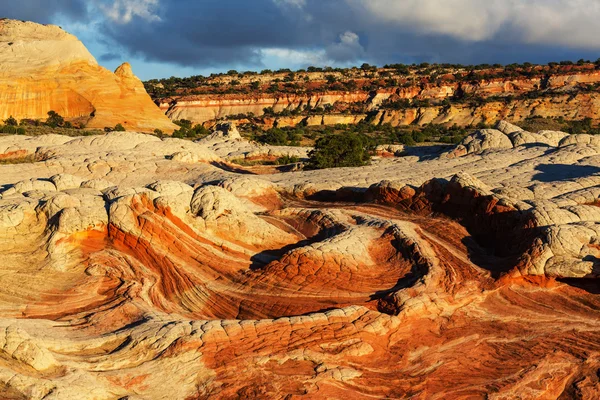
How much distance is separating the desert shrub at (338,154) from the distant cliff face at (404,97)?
55.8m

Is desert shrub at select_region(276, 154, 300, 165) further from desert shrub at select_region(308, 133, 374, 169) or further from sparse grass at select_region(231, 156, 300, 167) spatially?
desert shrub at select_region(308, 133, 374, 169)

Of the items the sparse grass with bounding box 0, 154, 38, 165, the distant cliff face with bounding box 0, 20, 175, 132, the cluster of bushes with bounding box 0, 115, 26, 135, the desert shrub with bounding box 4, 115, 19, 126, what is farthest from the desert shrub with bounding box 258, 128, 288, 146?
the sparse grass with bounding box 0, 154, 38, 165

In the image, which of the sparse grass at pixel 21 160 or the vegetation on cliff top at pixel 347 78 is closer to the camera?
the sparse grass at pixel 21 160

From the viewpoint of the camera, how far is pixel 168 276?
44.8 ft

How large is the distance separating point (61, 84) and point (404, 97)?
60333 millimetres

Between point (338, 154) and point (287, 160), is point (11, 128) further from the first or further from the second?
point (338, 154)

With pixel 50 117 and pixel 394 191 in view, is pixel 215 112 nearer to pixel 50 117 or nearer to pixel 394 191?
pixel 50 117

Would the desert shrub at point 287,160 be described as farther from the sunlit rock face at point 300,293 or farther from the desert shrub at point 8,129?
the sunlit rock face at point 300,293

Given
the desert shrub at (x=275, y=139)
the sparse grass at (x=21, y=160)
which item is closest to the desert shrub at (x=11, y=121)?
the desert shrub at (x=275, y=139)

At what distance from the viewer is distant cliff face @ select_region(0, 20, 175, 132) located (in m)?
57.0

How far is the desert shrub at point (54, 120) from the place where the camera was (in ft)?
184

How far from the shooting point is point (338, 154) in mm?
37188

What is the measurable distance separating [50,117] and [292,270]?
49.2 metres

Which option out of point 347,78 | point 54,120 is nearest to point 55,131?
point 54,120
